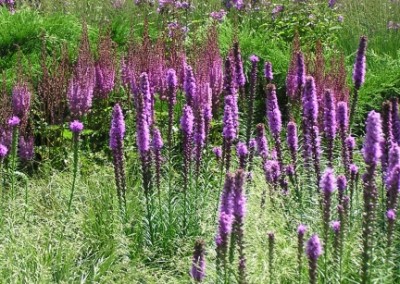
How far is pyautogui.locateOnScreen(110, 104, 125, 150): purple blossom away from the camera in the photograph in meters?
3.91

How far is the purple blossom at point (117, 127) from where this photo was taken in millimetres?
3912

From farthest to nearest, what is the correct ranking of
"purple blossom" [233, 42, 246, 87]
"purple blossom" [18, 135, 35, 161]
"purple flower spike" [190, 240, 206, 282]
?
1. "purple blossom" [18, 135, 35, 161]
2. "purple blossom" [233, 42, 246, 87]
3. "purple flower spike" [190, 240, 206, 282]

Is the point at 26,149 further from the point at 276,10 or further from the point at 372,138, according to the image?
the point at 276,10

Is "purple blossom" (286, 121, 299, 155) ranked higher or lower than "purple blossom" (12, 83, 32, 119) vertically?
lower

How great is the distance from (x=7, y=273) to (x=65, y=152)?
2.39 metres

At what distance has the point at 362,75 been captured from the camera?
14.3ft

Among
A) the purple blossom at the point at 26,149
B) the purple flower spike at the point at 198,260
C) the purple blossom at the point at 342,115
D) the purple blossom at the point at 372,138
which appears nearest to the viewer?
the purple blossom at the point at 372,138

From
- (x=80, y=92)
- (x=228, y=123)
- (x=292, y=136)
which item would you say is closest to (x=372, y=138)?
(x=228, y=123)

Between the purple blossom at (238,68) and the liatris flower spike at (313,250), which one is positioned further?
the purple blossom at (238,68)

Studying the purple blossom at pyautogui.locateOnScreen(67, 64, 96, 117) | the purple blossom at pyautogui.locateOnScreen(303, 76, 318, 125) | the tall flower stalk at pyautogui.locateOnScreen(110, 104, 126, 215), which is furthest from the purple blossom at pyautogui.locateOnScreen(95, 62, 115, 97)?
the purple blossom at pyautogui.locateOnScreen(303, 76, 318, 125)

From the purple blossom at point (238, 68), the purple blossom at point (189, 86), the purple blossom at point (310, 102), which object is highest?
the purple blossom at point (238, 68)

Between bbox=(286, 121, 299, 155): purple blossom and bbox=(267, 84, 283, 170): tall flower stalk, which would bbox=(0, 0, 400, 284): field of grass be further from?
bbox=(286, 121, 299, 155): purple blossom

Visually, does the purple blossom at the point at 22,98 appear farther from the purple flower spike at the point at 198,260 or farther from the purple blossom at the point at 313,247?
the purple blossom at the point at 313,247

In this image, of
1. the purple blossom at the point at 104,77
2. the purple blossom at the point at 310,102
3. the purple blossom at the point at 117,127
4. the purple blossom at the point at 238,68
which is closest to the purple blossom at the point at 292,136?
the purple blossom at the point at 310,102
